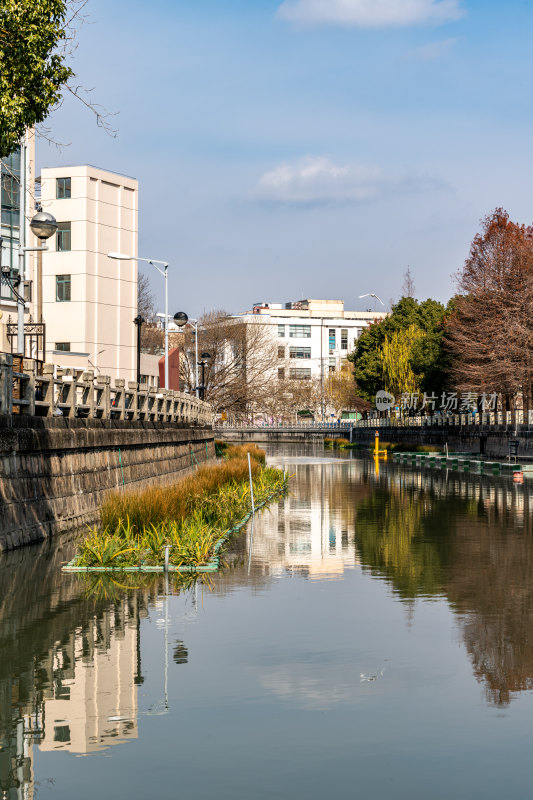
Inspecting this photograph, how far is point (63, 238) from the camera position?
75000mm

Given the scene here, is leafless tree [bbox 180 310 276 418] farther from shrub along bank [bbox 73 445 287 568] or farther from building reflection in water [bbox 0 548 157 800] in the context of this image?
building reflection in water [bbox 0 548 157 800]

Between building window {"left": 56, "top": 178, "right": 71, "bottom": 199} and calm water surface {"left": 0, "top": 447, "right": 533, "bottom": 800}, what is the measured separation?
6079 centimetres

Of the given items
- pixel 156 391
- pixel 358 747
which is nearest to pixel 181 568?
pixel 358 747

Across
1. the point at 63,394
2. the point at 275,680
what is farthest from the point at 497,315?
the point at 275,680

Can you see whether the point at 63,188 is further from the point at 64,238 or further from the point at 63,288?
the point at 63,288

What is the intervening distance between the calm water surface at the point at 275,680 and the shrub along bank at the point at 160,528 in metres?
0.63

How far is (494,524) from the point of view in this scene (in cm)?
2259

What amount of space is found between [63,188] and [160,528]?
6082cm

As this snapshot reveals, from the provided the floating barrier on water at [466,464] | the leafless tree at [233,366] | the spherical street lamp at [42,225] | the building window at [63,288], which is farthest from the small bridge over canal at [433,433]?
the spherical street lamp at [42,225]

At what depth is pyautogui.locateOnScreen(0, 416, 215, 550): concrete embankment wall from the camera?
1772 centimetres

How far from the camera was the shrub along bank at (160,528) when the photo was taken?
51.5ft

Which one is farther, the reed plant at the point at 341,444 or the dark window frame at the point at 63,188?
the reed plant at the point at 341,444

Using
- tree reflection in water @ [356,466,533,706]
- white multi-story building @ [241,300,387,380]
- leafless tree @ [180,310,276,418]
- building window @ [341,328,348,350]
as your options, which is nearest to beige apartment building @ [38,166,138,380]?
leafless tree @ [180,310,276,418]

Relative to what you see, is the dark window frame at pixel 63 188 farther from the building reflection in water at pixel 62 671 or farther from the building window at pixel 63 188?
the building reflection in water at pixel 62 671
